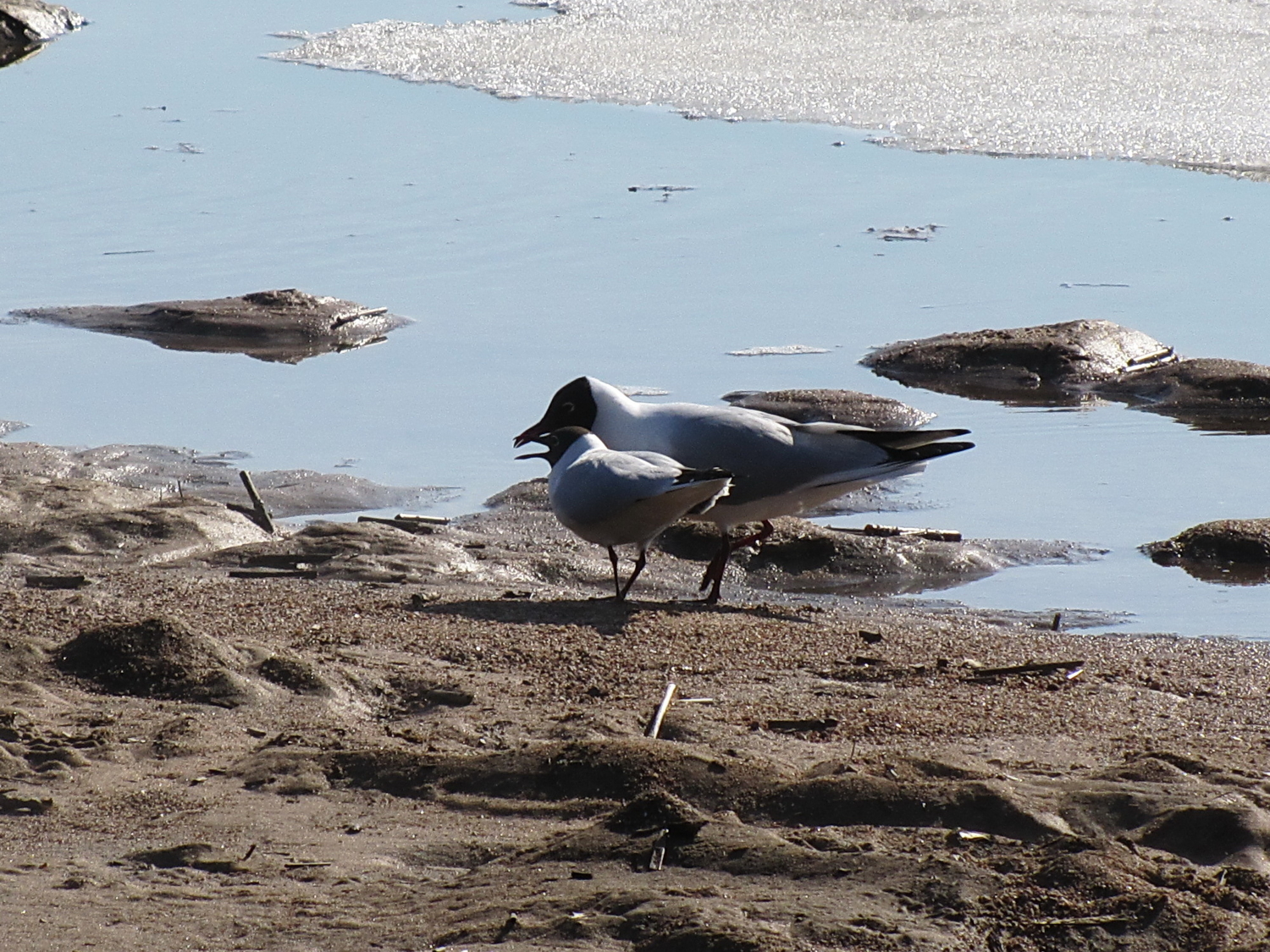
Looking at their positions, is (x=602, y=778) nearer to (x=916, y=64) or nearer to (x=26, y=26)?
(x=916, y=64)

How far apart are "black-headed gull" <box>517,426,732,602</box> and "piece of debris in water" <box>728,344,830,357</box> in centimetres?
337

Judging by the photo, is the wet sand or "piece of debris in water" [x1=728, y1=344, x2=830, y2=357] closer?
the wet sand

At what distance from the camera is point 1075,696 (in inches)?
178

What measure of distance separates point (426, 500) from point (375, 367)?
2.09 metres

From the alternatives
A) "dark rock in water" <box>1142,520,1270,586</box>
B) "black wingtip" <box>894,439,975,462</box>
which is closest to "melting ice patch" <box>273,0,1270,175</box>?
"dark rock in water" <box>1142,520,1270,586</box>

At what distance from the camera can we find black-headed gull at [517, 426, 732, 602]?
17.5 ft

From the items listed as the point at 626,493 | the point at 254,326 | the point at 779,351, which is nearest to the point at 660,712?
the point at 626,493

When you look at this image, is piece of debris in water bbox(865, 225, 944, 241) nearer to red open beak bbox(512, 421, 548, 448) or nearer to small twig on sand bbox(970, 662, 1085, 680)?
red open beak bbox(512, 421, 548, 448)

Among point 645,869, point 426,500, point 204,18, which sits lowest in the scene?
point 426,500

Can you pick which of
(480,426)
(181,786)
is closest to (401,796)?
(181,786)

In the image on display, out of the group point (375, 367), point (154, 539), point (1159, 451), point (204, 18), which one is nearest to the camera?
point (154, 539)

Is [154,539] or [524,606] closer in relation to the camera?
[524,606]

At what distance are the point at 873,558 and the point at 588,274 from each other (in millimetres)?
4253

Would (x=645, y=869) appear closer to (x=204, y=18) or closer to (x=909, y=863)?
(x=909, y=863)
